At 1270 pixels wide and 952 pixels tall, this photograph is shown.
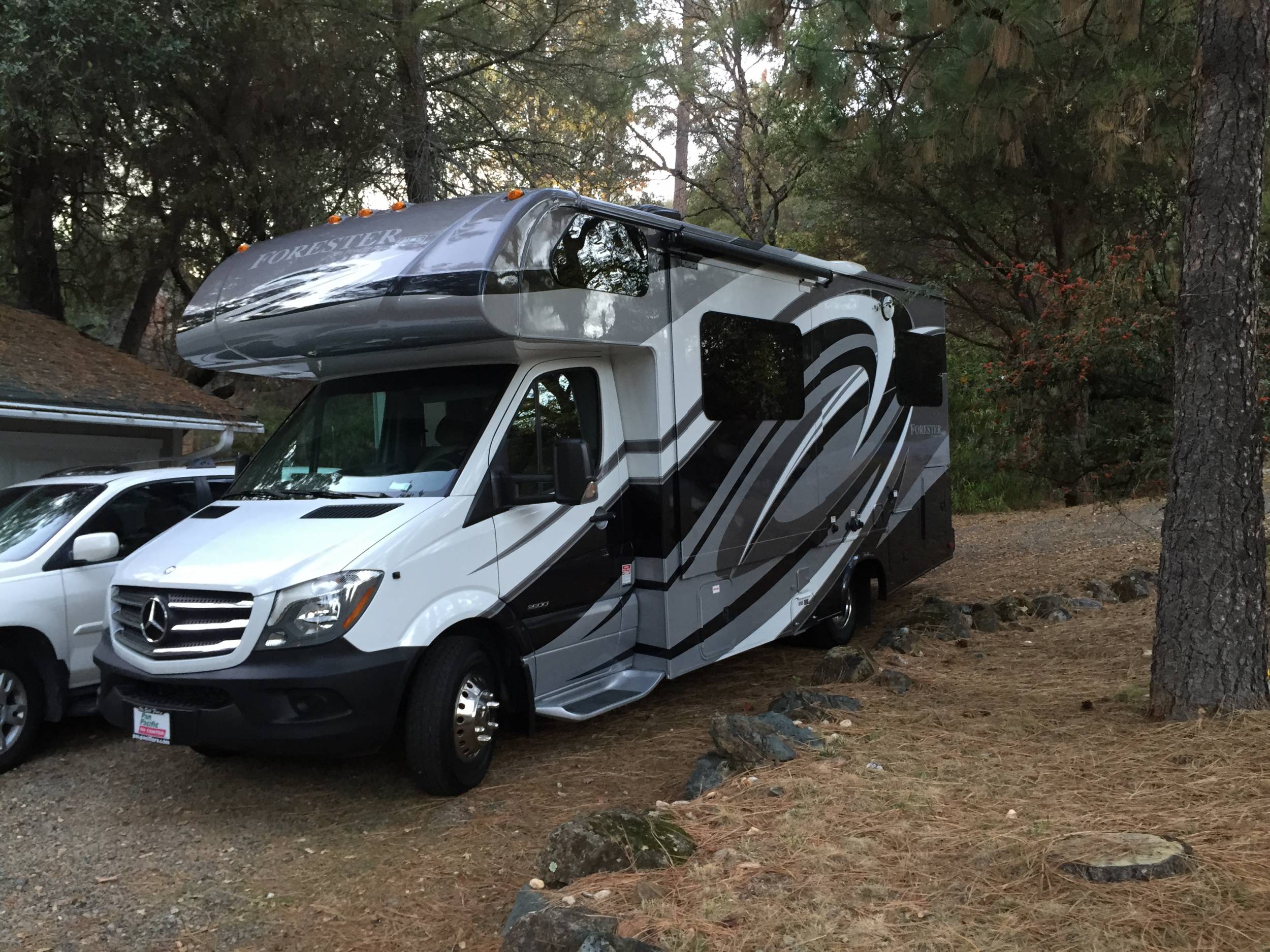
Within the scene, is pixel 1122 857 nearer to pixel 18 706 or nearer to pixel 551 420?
pixel 551 420

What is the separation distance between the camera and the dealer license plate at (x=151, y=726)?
16.2 feet

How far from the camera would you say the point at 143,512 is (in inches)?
275

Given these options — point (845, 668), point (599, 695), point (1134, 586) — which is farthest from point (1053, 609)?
point (599, 695)

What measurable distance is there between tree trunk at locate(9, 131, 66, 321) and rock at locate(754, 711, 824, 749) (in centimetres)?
1122

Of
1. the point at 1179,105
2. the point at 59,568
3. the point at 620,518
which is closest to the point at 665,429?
the point at 620,518

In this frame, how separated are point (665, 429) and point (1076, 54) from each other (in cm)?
496

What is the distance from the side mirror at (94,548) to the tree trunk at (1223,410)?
18.4 feet

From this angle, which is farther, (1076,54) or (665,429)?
(1076,54)

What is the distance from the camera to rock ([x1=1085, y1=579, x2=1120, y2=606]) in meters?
8.76

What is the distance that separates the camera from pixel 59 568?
6270 mm

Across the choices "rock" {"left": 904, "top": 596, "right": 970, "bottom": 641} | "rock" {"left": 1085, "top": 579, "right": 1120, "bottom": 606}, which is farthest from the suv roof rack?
"rock" {"left": 1085, "top": 579, "right": 1120, "bottom": 606}

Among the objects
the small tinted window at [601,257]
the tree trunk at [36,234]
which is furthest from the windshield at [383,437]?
the tree trunk at [36,234]

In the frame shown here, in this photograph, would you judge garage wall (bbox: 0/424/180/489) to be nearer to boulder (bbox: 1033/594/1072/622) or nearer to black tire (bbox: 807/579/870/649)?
black tire (bbox: 807/579/870/649)

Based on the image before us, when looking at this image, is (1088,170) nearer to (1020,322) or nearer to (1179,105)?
(1020,322)
